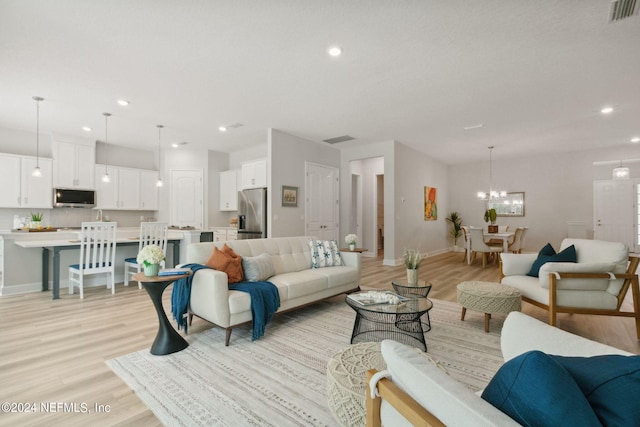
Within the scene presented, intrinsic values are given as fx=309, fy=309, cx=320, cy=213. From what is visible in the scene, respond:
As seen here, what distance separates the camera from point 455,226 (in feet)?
31.8

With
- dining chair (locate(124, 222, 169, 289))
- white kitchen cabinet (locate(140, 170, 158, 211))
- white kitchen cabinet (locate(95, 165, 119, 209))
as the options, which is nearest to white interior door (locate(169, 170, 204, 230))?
white kitchen cabinet (locate(140, 170, 158, 211))

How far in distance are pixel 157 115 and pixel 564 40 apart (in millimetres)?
5542

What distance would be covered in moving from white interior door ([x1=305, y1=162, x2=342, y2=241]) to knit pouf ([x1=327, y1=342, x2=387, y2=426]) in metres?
5.12

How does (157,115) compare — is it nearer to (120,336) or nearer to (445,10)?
(120,336)

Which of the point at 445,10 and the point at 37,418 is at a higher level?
the point at 445,10

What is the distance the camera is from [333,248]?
425 cm

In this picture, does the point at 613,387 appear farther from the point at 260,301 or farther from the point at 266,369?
the point at 260,301

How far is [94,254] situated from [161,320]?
2506 mm

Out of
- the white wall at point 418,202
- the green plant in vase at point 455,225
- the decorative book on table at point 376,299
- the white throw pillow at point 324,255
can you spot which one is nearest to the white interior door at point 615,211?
the green plant in vase at point 455,225

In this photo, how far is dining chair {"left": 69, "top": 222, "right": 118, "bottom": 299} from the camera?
13.8ft

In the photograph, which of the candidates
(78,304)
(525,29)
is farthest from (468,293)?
(78,304)

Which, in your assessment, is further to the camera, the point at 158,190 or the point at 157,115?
the point at 158,190

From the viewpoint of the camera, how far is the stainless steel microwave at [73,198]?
6211mm

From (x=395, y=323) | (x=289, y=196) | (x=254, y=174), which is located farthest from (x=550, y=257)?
(x=254, y=174)
